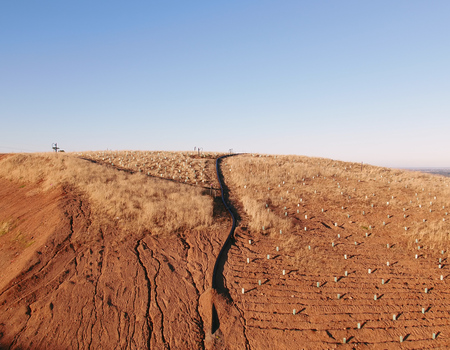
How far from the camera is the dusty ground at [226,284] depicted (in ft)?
26.0

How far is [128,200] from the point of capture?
49.3 ft

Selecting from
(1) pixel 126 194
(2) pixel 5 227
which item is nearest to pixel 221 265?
(1) pixel 126 194

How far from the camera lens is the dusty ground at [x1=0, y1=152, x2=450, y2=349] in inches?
311

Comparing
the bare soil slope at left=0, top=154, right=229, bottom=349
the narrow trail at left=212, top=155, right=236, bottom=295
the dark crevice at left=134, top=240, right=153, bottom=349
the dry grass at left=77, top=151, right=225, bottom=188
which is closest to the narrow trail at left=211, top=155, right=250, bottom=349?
the narrow trail at left=212, top=155, right=236, bottom=295

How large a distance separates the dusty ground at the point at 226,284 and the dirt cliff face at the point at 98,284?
4cm

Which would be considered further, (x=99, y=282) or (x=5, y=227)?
(x=5, y=227)

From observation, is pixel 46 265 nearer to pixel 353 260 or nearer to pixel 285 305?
pixel 285 305

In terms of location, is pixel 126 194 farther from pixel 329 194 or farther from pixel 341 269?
pixel 329 194

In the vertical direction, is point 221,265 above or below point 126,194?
below

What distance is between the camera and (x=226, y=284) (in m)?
9.95

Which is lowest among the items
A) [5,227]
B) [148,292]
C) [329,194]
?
[148,292]

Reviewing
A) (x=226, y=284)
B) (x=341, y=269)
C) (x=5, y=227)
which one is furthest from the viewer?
(x=5, y=227)

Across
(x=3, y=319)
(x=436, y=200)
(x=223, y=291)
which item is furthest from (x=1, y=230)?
(x=436, y=200)

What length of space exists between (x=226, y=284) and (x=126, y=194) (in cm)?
882
